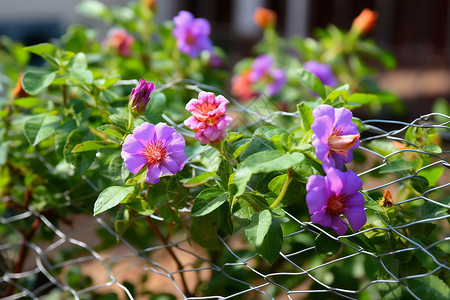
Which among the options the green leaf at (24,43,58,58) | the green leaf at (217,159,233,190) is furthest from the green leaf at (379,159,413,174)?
the green leaf at (24,43,58,58)

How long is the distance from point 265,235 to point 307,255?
58 cm

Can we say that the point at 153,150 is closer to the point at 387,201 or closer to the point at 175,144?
the point at 175,144

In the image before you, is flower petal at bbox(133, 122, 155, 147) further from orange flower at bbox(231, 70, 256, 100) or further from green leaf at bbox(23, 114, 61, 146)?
orange flower at bbox(231, 70, 256, 100)

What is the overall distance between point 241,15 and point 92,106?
4.46 m

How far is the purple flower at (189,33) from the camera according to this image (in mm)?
1401

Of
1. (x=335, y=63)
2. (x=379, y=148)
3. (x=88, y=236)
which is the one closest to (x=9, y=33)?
(x=88, y=236)

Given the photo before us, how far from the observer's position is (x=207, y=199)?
2.27ft

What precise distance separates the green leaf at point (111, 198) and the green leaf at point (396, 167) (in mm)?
365

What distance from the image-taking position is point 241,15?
520 centimetres

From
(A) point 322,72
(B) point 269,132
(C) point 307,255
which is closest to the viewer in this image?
(B) point 269,132

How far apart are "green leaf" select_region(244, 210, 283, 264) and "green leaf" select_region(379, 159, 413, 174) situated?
0.19m

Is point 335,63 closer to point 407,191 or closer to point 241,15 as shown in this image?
point 407,191

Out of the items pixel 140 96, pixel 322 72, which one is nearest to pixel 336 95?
pixel 140 96

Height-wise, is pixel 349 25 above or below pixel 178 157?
below
